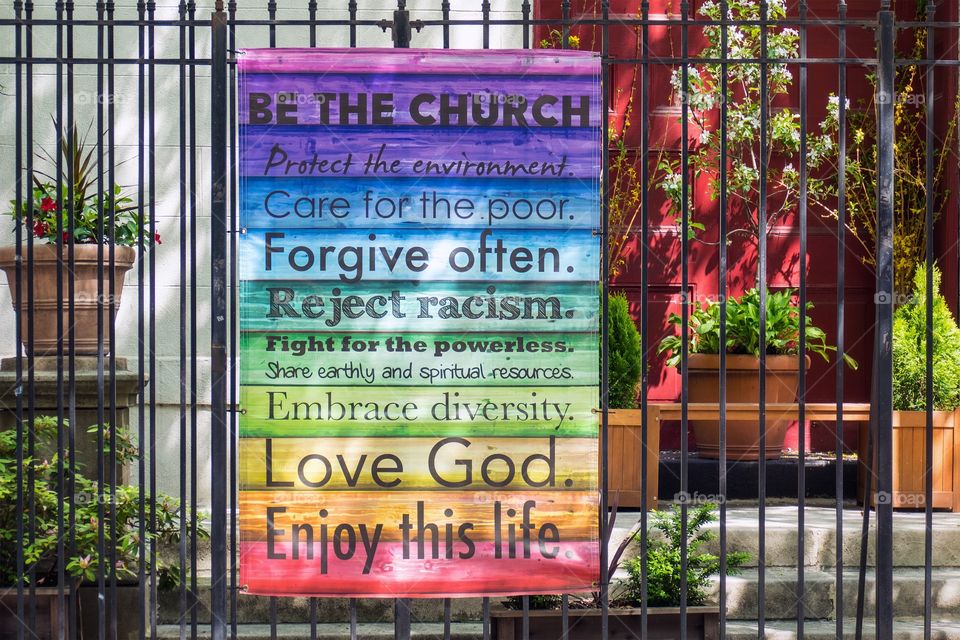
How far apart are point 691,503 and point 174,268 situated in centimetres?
364

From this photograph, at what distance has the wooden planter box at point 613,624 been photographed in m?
4.51

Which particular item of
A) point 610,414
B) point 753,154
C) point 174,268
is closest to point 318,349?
point 610,414

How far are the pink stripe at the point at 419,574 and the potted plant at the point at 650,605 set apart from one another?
0.44m

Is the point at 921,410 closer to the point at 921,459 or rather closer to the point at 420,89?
the point at 921,459

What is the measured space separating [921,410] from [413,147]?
3851 mm

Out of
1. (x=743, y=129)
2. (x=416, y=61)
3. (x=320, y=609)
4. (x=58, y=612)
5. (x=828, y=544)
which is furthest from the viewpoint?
(x=743, y=129)

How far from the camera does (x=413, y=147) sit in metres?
4.08

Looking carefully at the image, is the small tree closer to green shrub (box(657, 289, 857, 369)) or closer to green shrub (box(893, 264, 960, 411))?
green shrub (box(657, 289, 857, 369))

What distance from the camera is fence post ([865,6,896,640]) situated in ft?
13.9

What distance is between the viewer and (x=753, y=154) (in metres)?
7.74

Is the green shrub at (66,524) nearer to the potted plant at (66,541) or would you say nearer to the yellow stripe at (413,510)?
the potted plant at (66,541)

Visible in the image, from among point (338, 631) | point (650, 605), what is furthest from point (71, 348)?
point (650, 605)

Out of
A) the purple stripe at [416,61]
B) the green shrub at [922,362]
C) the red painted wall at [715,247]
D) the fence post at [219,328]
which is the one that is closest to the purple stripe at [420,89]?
the purple stripe at [416,61]

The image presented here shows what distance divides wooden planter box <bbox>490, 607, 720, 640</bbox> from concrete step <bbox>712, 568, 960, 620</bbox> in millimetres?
653
